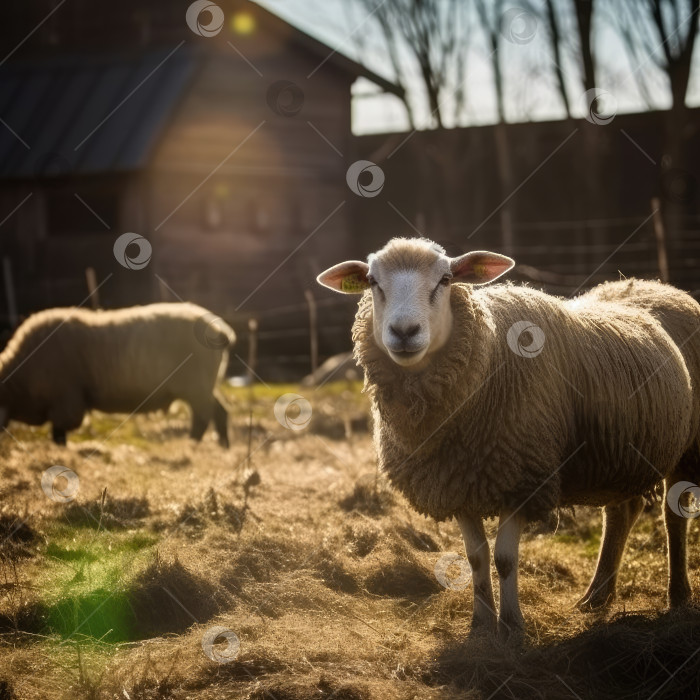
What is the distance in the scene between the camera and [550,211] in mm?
21609

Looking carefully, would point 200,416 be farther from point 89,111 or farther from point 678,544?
point 89,111

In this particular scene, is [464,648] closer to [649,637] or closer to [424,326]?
[649,637]

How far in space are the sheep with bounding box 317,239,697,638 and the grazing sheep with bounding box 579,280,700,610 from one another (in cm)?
30

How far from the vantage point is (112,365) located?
32.2ft

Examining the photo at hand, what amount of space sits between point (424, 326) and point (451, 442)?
647 millimetres
